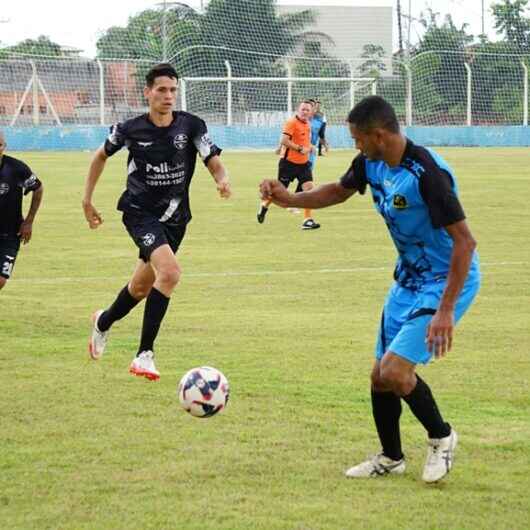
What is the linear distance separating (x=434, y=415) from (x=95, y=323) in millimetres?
3734

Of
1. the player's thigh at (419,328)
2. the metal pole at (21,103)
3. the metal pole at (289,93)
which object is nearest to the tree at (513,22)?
the metal pole at (289,93)

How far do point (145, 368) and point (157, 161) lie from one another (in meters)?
1.61

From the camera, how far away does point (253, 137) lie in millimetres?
51750

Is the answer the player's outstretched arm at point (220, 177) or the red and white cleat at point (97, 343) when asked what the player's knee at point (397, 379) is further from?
the red and white cleat at point (97, 343)

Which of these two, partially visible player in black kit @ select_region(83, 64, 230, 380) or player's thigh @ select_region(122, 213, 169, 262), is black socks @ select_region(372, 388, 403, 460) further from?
player's thigh @ select_region(122, 213, 169, 262)

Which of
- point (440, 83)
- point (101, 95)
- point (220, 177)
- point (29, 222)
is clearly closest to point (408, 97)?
point (440, 83)

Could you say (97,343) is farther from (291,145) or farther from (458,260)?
(291,145)

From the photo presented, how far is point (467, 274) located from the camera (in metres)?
5.71

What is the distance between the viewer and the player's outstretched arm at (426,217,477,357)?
5645 mm

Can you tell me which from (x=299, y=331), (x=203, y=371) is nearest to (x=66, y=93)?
(x=299, y=331)

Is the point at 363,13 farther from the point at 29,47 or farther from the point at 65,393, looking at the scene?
the point at 65,393

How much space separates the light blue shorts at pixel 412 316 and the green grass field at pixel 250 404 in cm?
68

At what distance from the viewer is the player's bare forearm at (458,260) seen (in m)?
5.64

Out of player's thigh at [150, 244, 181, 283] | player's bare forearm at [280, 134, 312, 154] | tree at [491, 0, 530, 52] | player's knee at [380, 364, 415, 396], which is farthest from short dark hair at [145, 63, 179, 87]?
tree at [491, 0, 530, 52]
